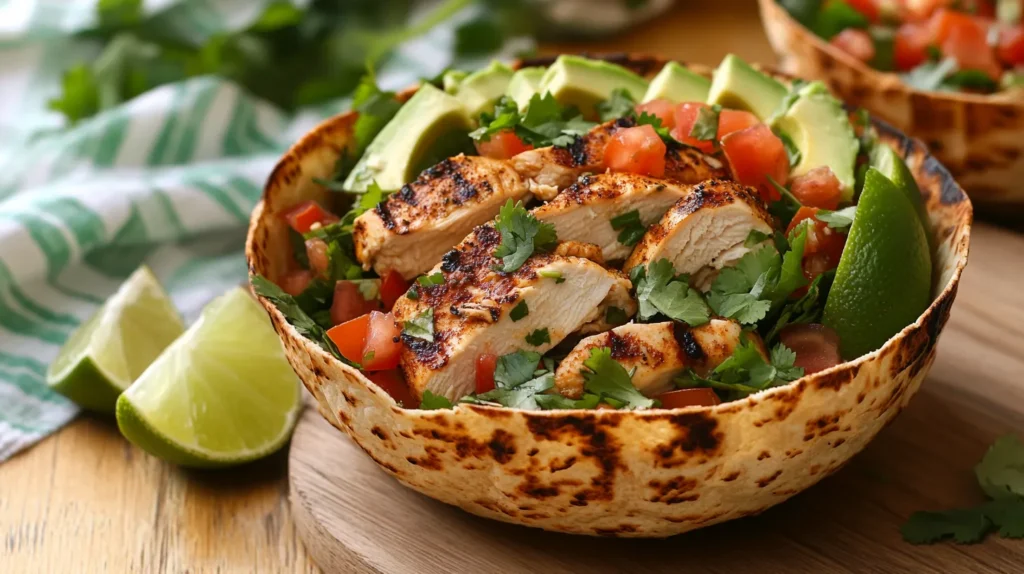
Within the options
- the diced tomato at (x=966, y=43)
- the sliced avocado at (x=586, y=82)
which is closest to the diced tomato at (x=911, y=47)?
the diced tomato at (x=966, y=43)

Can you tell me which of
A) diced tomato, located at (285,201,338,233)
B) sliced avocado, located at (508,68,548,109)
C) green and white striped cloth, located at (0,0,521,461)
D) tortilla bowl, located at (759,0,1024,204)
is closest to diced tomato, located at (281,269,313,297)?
diced tomato, located at (285,201,338,233)

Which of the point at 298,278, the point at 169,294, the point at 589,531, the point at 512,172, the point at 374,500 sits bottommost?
the point at 169,294

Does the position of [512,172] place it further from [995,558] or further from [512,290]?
[995,558]

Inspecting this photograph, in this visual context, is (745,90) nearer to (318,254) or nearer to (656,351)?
(656,351)

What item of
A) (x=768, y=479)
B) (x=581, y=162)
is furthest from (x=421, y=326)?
(x=768, y=479)

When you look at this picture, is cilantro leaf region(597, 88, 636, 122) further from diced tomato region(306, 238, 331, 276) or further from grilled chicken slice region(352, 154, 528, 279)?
diced tomato region(306, 238, 331, 276)

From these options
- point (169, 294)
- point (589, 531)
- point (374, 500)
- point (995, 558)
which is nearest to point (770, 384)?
point (589, 531)
